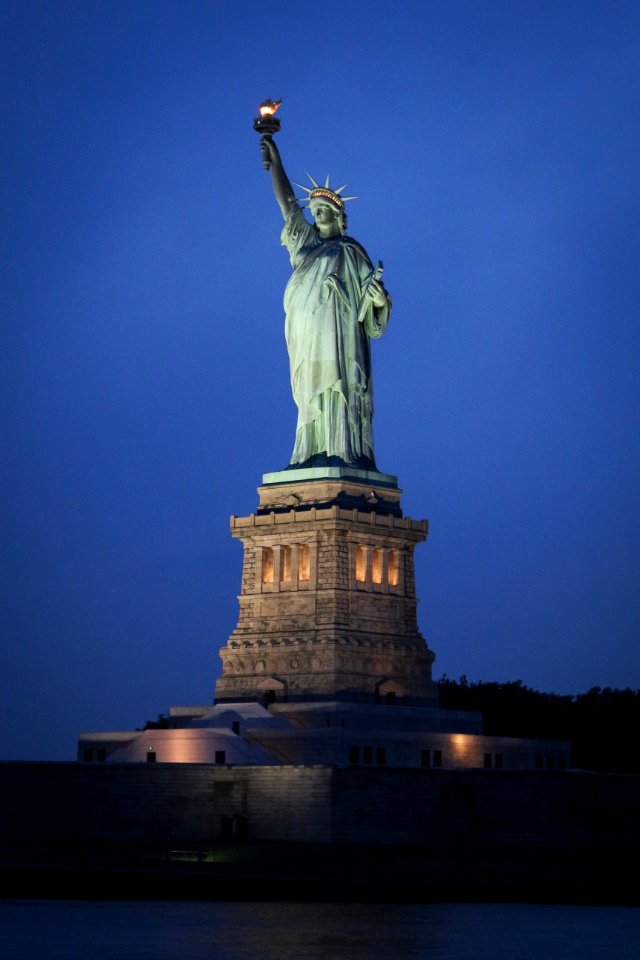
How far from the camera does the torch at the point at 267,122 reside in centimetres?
6128

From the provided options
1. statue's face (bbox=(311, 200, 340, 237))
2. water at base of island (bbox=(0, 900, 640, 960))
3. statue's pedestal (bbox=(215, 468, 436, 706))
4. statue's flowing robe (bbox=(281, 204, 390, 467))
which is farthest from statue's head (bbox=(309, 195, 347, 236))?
water at base of island (bbox=(0, 900, 640, 960))

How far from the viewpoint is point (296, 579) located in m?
58.4

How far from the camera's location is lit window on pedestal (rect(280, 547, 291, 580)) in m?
58.8

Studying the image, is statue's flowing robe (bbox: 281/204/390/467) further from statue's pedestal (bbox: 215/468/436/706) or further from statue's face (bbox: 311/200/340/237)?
statue's pedestal (bbox: 215/468/436/706)

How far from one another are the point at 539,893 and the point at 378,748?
9779 millimetres

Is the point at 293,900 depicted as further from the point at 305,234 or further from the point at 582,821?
the point at 305,234

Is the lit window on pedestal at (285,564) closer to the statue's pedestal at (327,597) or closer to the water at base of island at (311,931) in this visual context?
the statue's pedestal at (327,597)

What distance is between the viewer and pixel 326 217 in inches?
2421

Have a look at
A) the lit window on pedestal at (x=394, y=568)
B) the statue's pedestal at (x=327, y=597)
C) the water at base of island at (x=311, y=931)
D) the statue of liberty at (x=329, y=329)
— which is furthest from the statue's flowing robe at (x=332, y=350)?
the water at base of island at (x=311, y=931)

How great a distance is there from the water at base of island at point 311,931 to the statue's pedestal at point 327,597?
15.0 metres

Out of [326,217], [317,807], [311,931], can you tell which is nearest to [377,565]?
[326,217]

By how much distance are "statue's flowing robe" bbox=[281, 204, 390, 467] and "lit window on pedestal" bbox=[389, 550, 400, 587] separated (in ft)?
9.87

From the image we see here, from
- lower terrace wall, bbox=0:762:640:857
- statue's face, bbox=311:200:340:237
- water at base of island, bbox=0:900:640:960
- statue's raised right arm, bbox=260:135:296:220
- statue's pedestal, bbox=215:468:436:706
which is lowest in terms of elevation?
water at base of island, bbox=0:900:640:960

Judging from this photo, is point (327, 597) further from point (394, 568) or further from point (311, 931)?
point (311, 931)
